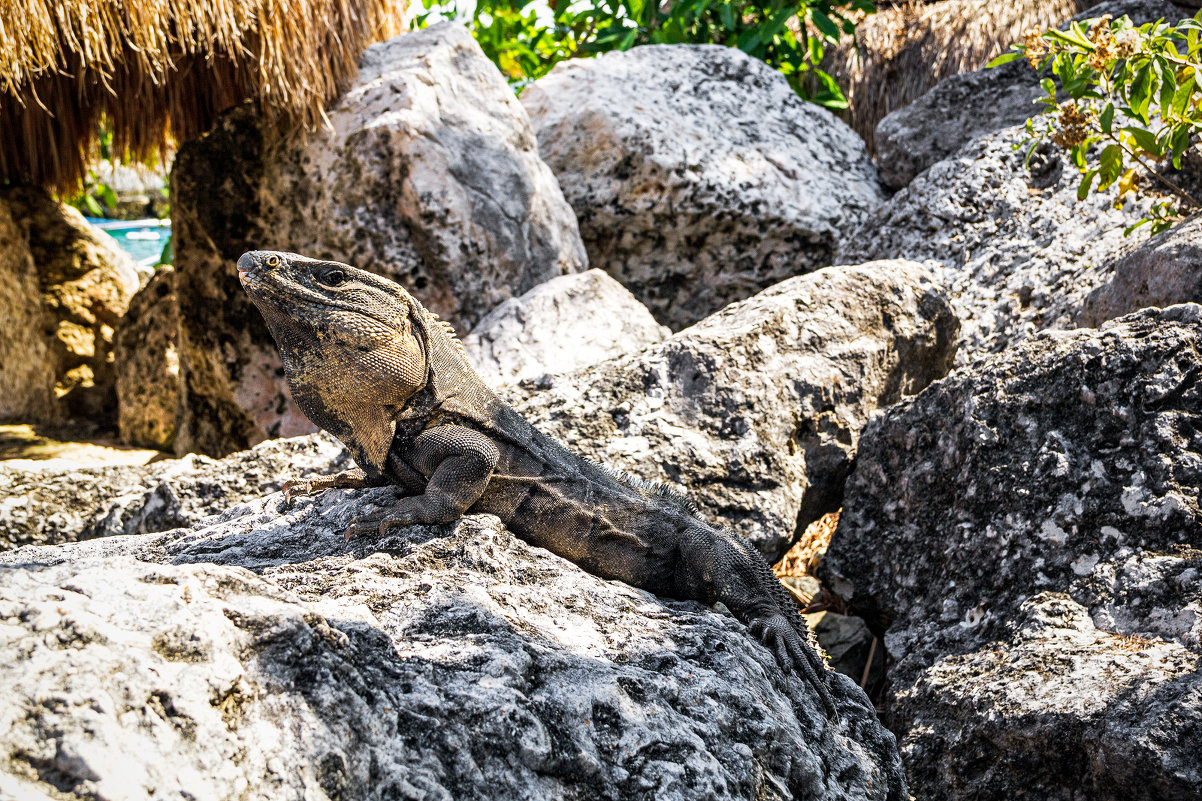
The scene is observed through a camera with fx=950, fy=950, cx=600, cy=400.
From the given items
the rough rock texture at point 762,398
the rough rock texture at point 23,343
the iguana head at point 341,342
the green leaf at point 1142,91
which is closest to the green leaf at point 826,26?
the rough rock texture at point 762,398

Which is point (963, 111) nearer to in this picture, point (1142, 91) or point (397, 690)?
point (1142, 91)

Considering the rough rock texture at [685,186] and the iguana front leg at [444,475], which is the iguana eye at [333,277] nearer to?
the iguana front leg at [444,475]

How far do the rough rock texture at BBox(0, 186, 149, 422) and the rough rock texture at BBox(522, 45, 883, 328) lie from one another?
448 cm

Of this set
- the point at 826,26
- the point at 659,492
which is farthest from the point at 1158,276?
the point at 826,26

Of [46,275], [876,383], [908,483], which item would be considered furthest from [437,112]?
[46,275]

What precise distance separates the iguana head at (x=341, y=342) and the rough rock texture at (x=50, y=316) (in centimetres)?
674

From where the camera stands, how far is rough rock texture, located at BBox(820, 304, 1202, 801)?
2689 mm

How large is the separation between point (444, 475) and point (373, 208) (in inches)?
138

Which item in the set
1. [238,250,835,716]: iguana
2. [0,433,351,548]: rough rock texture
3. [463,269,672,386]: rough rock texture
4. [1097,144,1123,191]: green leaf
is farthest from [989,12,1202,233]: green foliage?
[0,433,351,548]: rough rock texture

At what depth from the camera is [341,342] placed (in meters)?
2.93

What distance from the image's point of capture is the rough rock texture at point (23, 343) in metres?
8.40

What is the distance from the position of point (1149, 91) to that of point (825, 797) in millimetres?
3372

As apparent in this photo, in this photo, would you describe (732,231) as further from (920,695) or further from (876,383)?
(920,695)

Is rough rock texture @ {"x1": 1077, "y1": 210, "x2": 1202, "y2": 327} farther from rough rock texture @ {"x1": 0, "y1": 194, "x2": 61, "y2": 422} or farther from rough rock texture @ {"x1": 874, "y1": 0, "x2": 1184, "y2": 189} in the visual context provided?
rough rock texture @ {"x1": 0, "y1": 194, "x2": 61, "y2": 422}
